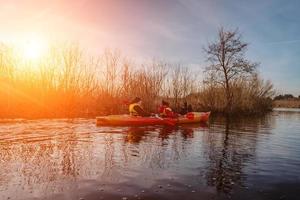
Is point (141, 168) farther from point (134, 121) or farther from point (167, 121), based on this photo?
point (167, 121)

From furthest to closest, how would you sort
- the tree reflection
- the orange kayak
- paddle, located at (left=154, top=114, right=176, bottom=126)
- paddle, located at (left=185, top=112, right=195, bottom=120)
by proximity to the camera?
paddle, located at (left=185, top=112, right=195, bottom=120) → paddle, located at (left=154, top=114, right=176, bottom=126) → the orange kayak → the tree reflection

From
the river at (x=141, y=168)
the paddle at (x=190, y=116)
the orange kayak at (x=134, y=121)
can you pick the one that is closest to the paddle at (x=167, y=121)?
the orange kayak at (x=134, y=121)

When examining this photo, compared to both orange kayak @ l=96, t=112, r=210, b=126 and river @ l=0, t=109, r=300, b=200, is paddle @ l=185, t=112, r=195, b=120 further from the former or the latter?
river @ l=0, t=109, r=300, b=200

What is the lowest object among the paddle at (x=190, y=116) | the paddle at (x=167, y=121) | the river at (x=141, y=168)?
the river at (x=141, y=168)

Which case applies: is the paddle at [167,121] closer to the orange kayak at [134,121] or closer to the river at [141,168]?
the orange kayak at [134,121]

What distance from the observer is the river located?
7.17 m

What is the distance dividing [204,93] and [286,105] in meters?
56.6

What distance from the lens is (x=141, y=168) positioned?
9297 millimetres

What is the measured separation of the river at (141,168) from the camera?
7.17 m

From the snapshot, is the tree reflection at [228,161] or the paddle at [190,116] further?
the paddle at [190,116]

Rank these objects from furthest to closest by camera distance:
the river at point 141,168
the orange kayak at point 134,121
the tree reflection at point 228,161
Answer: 1. the orange kayak at point 134,121
2. the tree reflection at point 228,161
3. the river at point 141,168

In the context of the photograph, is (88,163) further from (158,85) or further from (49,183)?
(158,85)

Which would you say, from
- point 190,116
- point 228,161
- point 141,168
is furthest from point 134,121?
point 141,168

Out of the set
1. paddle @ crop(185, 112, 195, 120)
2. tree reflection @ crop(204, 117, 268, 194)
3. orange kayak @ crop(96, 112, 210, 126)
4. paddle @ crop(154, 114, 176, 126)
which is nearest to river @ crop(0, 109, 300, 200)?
tree reflection @ crop(204, 117, 268, 194)
